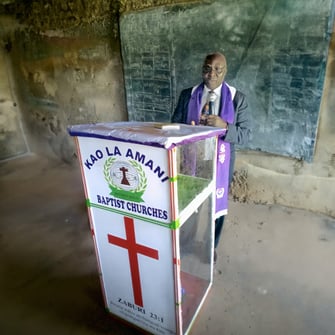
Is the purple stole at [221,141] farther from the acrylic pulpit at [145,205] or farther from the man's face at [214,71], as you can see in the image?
the acrylic pulpit at [145,205]

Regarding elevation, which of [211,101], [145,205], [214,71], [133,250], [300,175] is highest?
[214,71]

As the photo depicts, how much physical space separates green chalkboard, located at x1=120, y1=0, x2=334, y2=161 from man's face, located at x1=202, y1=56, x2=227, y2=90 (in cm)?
89

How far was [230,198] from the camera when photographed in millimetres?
2805

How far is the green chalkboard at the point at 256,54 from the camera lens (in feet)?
6.52

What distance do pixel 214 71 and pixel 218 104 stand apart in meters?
0.18

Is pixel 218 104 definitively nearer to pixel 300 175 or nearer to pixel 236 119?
pixel 236 119

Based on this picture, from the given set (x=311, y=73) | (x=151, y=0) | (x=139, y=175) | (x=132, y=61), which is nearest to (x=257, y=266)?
(x=139, y=175)

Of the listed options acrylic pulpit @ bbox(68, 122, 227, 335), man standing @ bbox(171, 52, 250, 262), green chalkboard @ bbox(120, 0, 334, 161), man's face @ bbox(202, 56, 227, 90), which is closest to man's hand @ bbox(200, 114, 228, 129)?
man standing @ bbox(171, 52, 250, 262)

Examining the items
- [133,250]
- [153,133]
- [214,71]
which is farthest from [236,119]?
[133,250]

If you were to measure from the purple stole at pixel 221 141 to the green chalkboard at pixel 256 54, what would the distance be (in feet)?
2.90

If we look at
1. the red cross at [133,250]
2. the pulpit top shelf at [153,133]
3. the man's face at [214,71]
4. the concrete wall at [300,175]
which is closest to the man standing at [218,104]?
the man's face at [214,71]

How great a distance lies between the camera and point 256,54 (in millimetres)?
2191

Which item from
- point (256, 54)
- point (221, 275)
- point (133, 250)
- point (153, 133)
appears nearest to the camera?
point (153, 133)

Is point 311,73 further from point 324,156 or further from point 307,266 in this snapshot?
point 307,266
